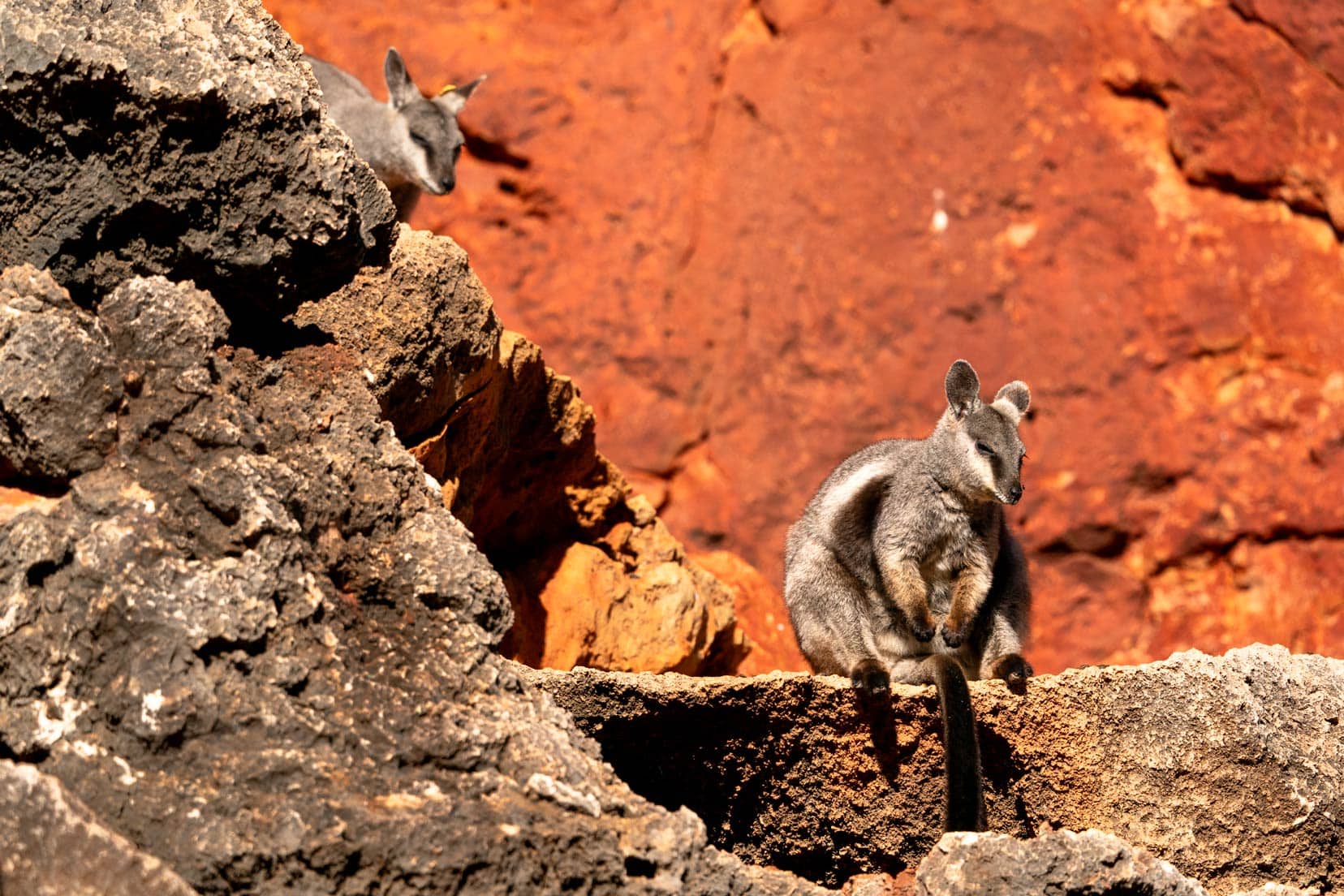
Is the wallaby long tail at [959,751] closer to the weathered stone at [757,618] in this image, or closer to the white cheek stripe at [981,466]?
the white cheek stripe at [981,466]

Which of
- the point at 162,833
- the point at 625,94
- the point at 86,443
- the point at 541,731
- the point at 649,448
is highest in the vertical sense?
the point at 86,443

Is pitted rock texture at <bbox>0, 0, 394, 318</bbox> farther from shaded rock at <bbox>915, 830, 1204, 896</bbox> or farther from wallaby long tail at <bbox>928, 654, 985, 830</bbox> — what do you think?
wallaby long tail at <bbox>928, 654, 985, 830</bbox>

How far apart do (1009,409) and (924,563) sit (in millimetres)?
953

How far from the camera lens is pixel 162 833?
124 inches

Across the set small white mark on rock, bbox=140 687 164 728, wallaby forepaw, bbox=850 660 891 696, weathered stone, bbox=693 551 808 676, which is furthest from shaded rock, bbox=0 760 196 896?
weathered stone, bbox=693 551 808 676

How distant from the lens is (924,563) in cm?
621

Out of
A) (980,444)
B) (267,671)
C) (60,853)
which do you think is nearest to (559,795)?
(267,671)

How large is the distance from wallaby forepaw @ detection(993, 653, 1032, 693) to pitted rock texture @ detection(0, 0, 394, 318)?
277cm

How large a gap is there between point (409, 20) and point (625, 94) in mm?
1879

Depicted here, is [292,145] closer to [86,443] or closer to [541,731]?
[86,443]

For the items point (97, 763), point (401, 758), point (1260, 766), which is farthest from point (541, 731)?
point (1260, 766)

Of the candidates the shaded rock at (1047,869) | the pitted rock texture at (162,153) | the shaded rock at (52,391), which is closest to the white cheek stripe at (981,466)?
the shaded rock at (1047,869)

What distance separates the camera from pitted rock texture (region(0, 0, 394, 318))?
3664 millimetres

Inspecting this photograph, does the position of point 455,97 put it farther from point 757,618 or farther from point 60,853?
point 60,853
